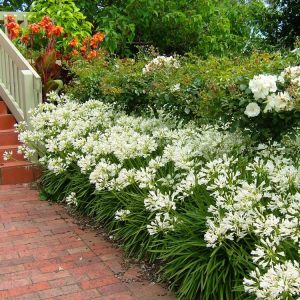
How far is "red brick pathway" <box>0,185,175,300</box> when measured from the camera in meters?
3.18

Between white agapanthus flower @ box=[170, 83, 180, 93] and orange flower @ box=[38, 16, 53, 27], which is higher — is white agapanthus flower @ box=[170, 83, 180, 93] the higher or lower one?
the lower one

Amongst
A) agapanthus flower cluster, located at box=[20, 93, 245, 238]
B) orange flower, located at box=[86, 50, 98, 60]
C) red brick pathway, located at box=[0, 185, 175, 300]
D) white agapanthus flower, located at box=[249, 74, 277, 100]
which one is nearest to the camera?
red brick pathway, located at box=[0, 185, 175, 300]

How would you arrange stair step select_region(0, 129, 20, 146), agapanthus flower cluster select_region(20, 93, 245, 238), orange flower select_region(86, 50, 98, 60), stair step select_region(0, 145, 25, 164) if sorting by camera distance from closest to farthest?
agapanthus flower cluster select_region(20, 93, 245, 238), stair step select_region(0, 145, 25, 164), stair step select_region(0, 129, 20, 146), orange flower select_region(86, 50, 98, 60)

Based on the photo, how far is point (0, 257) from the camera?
12.3 feet

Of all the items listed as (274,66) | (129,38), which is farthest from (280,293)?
(129,38)

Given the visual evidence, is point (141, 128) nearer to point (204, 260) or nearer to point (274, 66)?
point (274, 66)

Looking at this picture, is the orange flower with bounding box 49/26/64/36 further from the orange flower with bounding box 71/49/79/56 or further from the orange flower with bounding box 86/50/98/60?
the orange flower with bounding box 86/50/98/60

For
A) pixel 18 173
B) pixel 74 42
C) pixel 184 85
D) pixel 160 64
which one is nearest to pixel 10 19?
pixel 74 42

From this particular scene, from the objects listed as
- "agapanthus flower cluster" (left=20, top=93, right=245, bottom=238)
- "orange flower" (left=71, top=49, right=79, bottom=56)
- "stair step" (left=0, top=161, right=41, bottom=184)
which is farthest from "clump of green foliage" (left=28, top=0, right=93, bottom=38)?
"stair step" (left=0, top=161, right=41, bottom=184)

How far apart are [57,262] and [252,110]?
185 centimetres

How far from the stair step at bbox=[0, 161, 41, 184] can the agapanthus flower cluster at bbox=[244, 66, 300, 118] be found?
3294 millimetres

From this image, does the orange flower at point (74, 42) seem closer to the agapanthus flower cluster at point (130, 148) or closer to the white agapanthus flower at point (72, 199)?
the agapanthus flower cluster at point (130, 148)

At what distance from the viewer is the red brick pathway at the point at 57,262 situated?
3.18m

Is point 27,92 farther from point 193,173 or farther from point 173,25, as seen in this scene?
point 173,25
